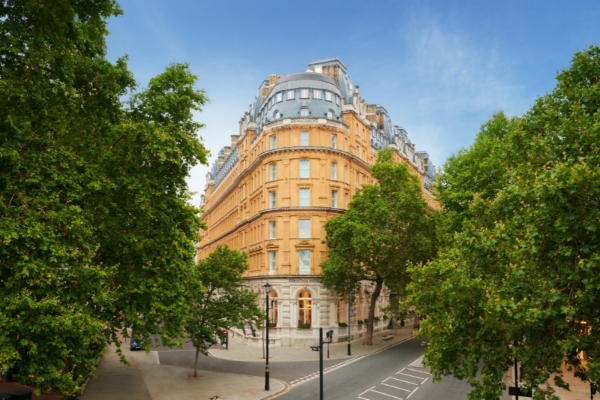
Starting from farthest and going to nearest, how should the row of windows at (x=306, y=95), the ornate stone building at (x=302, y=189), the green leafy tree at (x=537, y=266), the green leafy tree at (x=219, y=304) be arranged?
the row of windows at (x=306, y=95)
the ornate stone building at (x=302, y=189)
the green leafy tree at (x=219, y=304)
the green leafy tree at (x=537, y=266)

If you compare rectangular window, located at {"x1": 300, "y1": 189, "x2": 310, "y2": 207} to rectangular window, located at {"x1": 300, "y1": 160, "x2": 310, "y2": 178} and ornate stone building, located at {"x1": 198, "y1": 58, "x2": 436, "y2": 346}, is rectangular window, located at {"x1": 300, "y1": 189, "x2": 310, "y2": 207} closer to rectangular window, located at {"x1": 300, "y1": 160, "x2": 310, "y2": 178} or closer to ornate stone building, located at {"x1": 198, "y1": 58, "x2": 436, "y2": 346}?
ornate stone building, located at {"x1": 198, "y1": 58, "x2": 436, "y2": 346}

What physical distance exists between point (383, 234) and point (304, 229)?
9.37 metres

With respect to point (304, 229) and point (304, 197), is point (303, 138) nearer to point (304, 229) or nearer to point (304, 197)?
point (304, 197)

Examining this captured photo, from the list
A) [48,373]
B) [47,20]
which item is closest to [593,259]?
[48,373]

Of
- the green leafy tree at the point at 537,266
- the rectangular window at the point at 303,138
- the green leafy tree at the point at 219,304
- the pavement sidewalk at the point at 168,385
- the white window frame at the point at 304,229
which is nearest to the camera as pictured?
the green leafy tree at the point at 537,266

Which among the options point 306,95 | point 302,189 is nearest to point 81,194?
point 302,189

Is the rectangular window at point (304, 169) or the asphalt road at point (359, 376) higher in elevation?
the rectangular window at point (304, 169)

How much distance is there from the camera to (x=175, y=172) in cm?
1939

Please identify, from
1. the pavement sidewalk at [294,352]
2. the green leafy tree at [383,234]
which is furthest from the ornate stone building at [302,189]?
the green leafy tree at [383,234]

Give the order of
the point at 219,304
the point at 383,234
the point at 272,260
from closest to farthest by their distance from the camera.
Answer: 1. the point at 219,304
2. the point at 383,234
3. the point at 272,260

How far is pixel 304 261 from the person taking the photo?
4862 centimetres

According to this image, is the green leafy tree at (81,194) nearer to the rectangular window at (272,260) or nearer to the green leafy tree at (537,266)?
the green leafy tree at (537,266)

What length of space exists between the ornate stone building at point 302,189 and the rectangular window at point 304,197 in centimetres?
10

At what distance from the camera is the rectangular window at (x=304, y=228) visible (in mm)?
49125
